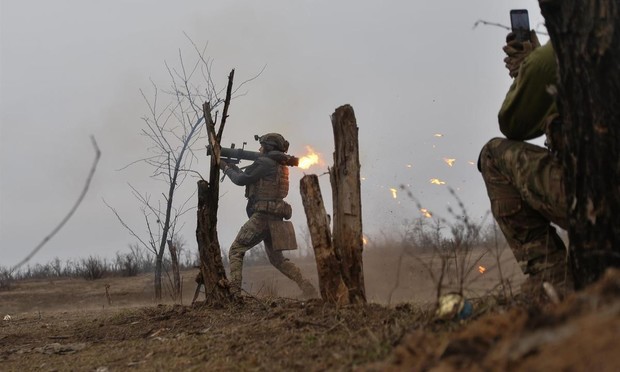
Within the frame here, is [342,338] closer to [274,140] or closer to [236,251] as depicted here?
[236,251]

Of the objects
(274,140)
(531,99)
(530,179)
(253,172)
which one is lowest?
(530,179)

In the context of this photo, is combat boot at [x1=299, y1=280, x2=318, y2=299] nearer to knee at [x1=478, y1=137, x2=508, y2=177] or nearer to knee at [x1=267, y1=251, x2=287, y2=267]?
knee at [x1=267, y1=251, x2=287, y2=267]

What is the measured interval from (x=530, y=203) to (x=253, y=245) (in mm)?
5782

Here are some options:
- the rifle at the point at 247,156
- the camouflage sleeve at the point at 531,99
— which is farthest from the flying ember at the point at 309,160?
the camouflage sleeve at the point at 531,99

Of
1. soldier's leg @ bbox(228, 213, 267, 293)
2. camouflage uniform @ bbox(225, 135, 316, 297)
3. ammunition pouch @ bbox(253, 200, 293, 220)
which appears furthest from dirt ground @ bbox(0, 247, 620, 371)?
ammunition pouch @ bbox(253, 200, 293, 220)

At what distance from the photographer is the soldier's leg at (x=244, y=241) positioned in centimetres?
774

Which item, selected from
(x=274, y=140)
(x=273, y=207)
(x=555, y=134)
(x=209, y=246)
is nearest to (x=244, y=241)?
(x=273, y=207)

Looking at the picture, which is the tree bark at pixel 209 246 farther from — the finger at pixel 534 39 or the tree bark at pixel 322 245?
the finger at pixel 534 39

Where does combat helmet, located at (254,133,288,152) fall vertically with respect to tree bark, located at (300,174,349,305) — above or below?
above

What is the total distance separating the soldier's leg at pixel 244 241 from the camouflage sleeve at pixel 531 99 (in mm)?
5101

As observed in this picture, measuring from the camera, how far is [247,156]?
31.3 ft

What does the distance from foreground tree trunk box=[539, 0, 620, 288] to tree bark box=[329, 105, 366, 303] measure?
192 cm

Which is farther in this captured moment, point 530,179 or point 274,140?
point 274,140

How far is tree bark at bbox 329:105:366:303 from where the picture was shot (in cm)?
407
